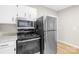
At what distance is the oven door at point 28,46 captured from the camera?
1.14m

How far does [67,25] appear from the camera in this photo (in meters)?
1.16

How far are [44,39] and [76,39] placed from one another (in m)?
0.53

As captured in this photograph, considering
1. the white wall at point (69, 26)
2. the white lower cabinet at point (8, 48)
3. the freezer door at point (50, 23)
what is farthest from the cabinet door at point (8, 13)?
the white wall at point (69, 26)

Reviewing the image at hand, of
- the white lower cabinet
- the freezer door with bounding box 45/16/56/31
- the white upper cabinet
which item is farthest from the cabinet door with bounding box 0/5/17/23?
the freezer door with bounding box 45/16/56/31

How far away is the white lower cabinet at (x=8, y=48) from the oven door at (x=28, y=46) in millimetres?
76

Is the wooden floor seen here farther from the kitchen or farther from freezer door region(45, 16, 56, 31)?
freezer door region(45, 16, 56, 31)

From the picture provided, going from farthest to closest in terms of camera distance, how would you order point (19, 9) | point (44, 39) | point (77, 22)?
point (44, 39)
point (19, 9)
point (77, 22)

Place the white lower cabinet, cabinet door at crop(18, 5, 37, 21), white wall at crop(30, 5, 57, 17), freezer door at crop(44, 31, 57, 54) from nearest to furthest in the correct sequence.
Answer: the white lower cabinet
white wall at crop(30, 5, 57, 17)
cabinet door at crop(18, 5, 37, 21)
freezer door at crop(44, 31, 57, 54)

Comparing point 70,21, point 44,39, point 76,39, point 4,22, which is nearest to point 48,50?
point 44,39

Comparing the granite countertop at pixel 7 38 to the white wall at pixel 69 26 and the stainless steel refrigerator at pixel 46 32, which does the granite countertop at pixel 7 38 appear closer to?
the stainless steel refrigerator at pixel 46 32

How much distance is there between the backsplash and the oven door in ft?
0.63

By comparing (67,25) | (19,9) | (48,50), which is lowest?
(48,50)

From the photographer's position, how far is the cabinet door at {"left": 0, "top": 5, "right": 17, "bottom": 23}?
3.42 ft

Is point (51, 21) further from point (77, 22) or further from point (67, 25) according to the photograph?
point (77, 22)
